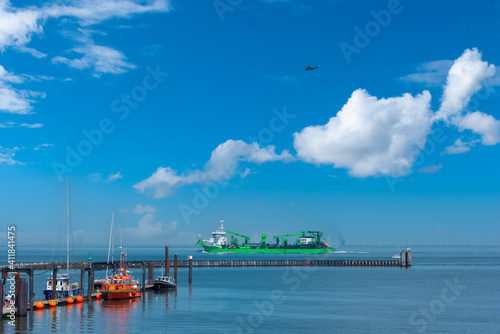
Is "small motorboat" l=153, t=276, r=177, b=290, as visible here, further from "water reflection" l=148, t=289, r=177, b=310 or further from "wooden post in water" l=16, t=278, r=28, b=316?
"wooden post in water" l=16, t=278, r=28, b=316

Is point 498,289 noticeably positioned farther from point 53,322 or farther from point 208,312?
point 53,322

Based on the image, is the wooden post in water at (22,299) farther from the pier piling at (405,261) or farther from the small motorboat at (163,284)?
the pier piling at (405,261)

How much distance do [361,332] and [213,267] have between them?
117 m

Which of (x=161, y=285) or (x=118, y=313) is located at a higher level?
(x=161, y=285)

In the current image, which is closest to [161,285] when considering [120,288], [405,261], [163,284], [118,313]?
[163,284]

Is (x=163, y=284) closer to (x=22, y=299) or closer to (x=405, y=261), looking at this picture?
(x=22, y=299)

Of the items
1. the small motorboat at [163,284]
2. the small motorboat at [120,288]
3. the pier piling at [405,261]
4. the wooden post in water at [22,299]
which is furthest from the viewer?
the pier piling at [405,261]

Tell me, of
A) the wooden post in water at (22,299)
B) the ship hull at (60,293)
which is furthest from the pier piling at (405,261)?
the wooden post in water at (22,299)

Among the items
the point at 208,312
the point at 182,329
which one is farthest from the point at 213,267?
the point at 182,329

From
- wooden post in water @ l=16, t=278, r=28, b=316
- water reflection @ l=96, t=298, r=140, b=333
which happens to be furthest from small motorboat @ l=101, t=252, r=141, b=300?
wooden post in water @ l=16, t=278, r=28, b=316

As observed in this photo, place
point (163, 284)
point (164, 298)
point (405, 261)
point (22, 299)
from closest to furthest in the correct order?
point (22, 299) → point (164, 298) → point (163, 284) → point (405, 261)

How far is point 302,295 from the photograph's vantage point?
3071 inches

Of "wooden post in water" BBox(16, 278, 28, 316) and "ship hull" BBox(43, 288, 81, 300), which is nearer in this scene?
"wooden post in water" BBox(16, 278, 28, 316)

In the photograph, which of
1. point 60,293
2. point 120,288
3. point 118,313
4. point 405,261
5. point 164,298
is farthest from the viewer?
point 405,261
